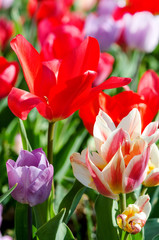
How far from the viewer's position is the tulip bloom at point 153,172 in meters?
0.65

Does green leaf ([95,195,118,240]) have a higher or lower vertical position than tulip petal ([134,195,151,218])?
lower

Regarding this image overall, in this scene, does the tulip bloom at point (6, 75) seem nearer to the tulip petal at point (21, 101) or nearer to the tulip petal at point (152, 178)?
the tulip petal at point (21, 101)

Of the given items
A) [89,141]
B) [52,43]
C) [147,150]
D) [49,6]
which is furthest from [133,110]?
[49,6]

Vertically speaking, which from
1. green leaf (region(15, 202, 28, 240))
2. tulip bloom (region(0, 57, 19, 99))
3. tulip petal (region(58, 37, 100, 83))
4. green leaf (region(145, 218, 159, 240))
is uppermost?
tulip petal (region(58, 37, 100, 83))

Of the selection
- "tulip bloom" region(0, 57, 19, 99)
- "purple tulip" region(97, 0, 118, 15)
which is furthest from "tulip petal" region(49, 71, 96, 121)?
"purple tulip" region(97, 0, 118, 15)

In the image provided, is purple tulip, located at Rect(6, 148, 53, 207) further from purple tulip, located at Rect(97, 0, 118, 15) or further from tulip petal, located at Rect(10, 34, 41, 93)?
purple tulip, located at Rect(97, 0, 118, 15)

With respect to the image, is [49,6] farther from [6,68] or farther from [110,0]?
[6,68]

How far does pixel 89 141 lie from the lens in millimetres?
1326

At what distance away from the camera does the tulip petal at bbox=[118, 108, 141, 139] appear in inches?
25.2

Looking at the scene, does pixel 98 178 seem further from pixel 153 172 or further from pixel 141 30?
pixel 141 30

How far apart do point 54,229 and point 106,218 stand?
12 cm

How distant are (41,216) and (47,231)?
2.9 inches

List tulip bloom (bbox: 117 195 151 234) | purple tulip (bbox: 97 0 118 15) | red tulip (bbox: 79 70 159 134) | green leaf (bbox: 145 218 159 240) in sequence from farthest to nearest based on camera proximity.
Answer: purple tulip (bbox: 97 0 118 15) → green leaf (bbox: 145 218 159 240) → red tulip (bbox: 79 70 159 134) → tulip bloom (bbox: 117 195 151 234)

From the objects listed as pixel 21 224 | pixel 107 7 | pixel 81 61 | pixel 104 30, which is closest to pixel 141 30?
pixel 104 30
